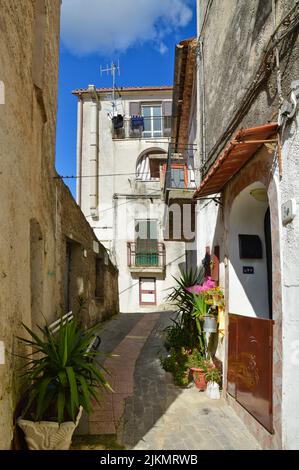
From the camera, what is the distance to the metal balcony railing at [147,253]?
2105cm

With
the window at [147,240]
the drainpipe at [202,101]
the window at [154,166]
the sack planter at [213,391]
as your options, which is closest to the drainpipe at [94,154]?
the window at [147,240]

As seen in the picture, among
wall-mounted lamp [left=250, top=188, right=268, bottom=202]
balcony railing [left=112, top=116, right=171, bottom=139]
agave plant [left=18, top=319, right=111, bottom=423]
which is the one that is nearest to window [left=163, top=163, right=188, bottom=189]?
wall-mounted lamp [left=250, top=188, right=268, bottom=202]

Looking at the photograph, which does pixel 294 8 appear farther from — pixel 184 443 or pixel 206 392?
pixel 206 392

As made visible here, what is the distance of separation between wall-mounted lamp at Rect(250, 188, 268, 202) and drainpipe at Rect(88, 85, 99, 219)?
17.0m

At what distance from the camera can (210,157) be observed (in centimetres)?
737

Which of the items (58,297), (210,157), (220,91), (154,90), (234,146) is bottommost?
(58,297)

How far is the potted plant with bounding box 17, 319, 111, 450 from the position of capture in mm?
3373

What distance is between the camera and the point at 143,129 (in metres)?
22.8

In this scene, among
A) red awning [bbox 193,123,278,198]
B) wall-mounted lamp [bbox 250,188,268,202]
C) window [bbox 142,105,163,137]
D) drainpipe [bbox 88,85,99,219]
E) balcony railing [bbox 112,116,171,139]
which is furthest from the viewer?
window [bbox 142,105,163,137]

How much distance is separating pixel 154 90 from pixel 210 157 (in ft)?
56.2

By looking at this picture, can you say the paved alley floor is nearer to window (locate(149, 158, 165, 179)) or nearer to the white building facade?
the white building facade

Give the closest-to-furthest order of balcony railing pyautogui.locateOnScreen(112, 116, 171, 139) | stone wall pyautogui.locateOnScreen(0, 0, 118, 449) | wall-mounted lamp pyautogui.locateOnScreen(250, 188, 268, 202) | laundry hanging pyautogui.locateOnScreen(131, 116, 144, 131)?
stone wall pyautogui.locateOnScreen(0, 0, 118, 449), wall-mounted lamp pyautogui.locateOnScreen(250, 188, 268, 202), laundry hanging pyautogui.locateOnScreen(131, 116, 144, 131), balcony railing pyautogui.locateOnScreen(112, 116, 171, 139)

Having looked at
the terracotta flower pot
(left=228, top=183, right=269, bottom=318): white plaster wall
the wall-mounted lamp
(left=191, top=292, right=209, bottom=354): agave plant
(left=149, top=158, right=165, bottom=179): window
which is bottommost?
the terracotta flower pot
